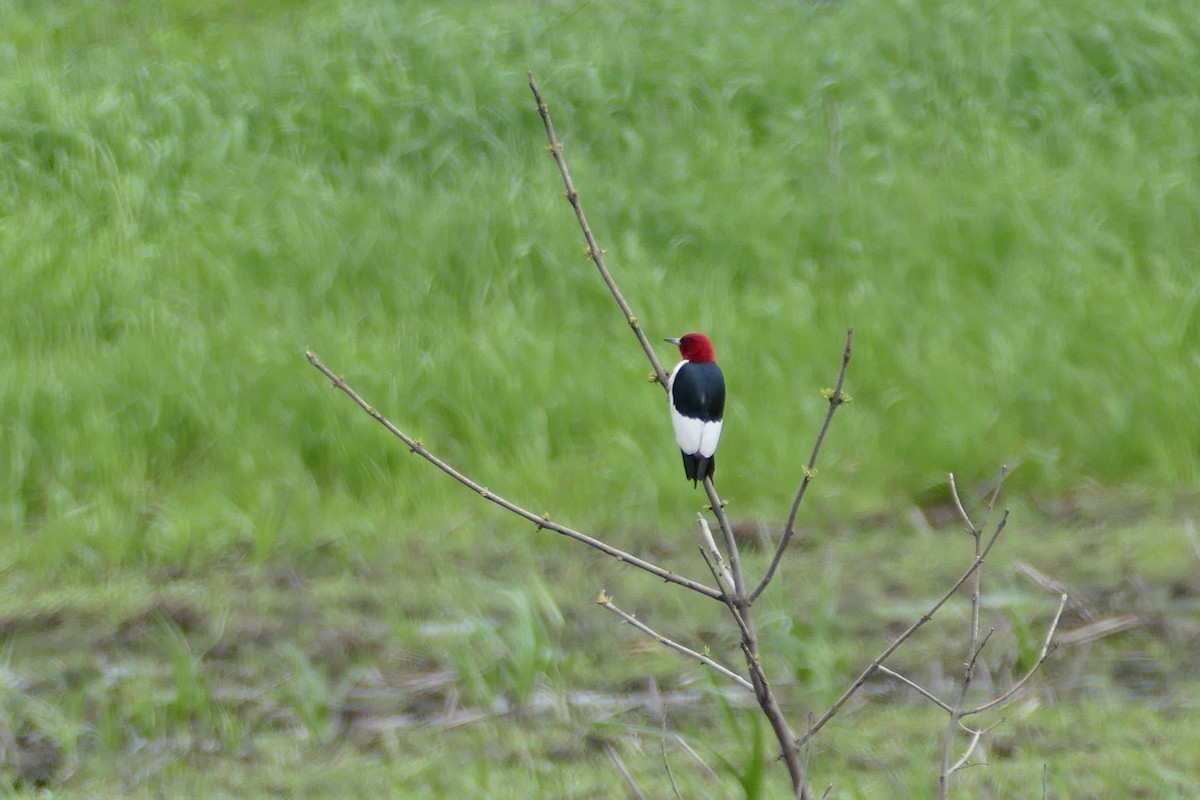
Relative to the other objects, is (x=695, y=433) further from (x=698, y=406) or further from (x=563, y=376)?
(x=563, y=376)

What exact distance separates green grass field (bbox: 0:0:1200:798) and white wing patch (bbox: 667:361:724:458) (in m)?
0.42

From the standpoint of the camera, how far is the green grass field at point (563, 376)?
11.0ft

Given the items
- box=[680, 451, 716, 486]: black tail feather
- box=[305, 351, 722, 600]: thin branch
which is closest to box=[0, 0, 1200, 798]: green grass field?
box=[680, 451, 716, 486]: black tail feather

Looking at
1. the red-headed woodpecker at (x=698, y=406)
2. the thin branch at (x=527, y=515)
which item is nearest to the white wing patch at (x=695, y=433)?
the red-headed woodpecker at (x=698, y=406)

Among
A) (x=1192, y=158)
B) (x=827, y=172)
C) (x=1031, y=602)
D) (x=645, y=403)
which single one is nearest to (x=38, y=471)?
(x=645, y=403)

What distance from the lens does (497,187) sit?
653cm

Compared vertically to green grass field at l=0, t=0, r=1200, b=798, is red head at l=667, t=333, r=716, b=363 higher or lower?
higher

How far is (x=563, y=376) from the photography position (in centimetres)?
516

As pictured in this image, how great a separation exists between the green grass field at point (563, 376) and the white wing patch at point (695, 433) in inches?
16.5

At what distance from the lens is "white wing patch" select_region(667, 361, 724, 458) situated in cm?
213

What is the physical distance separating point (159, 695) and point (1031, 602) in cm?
209

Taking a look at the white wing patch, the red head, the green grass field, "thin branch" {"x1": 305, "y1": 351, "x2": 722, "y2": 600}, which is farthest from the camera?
the green grass field

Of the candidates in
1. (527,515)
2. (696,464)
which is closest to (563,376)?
(696,464)

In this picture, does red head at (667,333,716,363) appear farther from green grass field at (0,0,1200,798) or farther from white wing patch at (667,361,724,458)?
green grass field at (0,0,1200,798)
